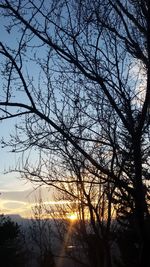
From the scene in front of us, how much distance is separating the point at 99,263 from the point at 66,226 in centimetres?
609

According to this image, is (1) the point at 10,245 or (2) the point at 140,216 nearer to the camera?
(2) the point at 140,216

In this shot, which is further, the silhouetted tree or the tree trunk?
the silhouetted tree

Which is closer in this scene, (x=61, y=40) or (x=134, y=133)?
(x=134, y=133)

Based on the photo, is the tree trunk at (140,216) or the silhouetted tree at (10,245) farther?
the silhouetted tree at (10,245)

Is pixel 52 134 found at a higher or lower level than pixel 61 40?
lower

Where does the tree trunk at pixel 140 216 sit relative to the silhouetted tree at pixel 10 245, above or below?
below

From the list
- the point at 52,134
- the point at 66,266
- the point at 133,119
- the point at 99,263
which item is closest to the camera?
the point at 133,119

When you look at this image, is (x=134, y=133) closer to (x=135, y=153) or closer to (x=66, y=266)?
(x=135, y=153)

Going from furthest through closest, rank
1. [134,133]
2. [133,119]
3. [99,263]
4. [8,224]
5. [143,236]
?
1. [8,224]
2. [99,263]
3. [133,119]
4. [134,133]
5. [143,236]

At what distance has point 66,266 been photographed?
63906mm

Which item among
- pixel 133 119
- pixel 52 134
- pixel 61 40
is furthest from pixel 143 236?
pixel 61 40

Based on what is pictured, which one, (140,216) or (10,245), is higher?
(10,245)

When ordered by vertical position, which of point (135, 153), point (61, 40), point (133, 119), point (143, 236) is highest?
point (61, 40)

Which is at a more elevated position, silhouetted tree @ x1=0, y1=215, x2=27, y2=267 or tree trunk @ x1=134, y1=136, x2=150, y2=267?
silhouetted tree @ x1=0, y1=215, x2=27, y2=267
